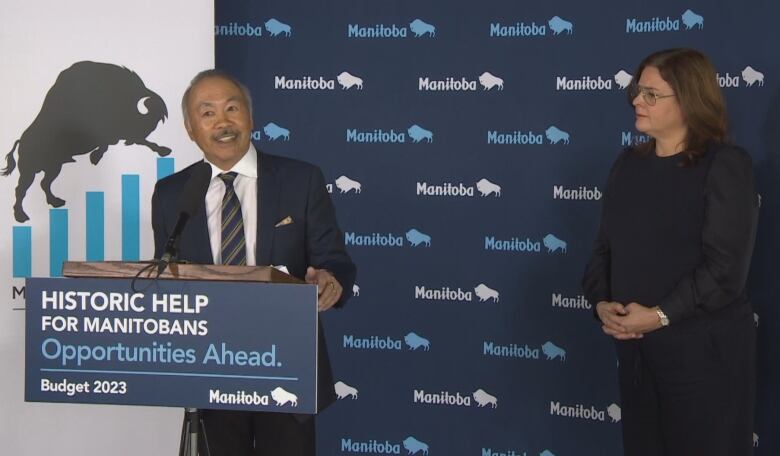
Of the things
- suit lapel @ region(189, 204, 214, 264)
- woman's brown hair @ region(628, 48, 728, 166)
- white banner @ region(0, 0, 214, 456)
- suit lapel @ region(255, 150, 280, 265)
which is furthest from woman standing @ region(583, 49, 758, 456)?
white banner @ region(0, 0, 214, 456)

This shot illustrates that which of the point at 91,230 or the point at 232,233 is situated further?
the point at 91,230

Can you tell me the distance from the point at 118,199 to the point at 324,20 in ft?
3.99

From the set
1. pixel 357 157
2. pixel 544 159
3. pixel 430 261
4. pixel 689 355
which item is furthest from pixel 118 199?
pixel 689 355

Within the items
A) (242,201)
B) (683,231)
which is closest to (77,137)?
(242,201)

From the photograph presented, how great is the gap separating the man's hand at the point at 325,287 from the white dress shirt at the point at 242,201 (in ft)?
0.73

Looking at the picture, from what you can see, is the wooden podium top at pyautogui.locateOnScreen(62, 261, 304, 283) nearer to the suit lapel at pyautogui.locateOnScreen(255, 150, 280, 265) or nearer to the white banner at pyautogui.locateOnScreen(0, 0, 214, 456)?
the suit lapel at pyautogui.locateOnScreen(255, 150, 280, 265)

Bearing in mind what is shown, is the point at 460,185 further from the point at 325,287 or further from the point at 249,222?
the point at 325,287

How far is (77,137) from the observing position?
9.89 feet

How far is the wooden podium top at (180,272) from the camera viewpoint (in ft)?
5.65

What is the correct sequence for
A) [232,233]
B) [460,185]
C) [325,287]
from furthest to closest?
1. [460,185]
2. [232,233]
3. [325,287]

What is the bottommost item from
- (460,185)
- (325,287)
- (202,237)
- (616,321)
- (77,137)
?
(616,321)

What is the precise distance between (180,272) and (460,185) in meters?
2.04

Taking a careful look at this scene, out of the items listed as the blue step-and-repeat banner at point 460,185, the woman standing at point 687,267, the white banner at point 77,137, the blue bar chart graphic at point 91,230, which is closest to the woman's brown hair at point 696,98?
the woman standing at point 687,267

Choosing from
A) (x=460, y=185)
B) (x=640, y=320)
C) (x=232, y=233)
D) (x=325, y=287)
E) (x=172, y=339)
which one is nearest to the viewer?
(x=172, y=339)
